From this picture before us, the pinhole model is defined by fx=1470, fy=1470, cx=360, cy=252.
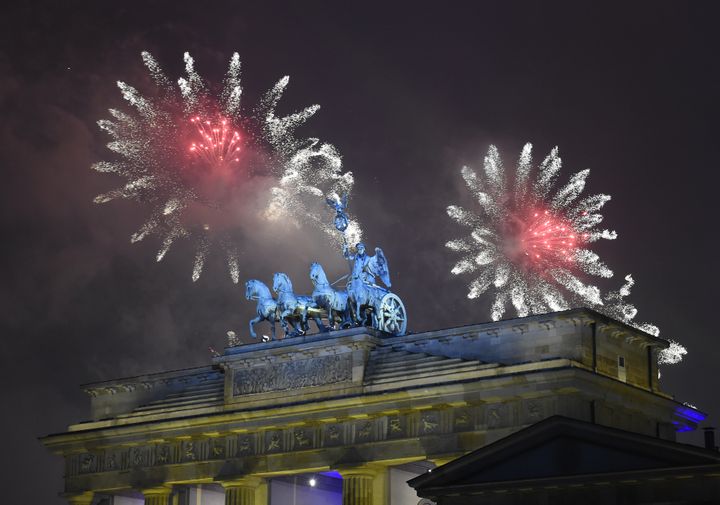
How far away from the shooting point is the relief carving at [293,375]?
6119 centimetres

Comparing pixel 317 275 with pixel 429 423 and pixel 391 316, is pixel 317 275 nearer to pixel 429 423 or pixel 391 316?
pixel 391 316

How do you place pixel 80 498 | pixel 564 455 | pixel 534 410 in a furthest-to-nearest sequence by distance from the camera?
1. pixel 80 498
2. pixel 534 410
3. pixel 564 455

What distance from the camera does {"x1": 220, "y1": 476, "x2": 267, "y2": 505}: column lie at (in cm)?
6288

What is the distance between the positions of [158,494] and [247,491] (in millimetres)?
5309

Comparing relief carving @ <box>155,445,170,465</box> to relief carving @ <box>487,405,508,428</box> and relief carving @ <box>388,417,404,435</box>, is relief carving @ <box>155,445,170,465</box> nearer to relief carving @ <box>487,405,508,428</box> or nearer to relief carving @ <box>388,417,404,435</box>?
relief carving @ <box>388,417,404,435</box>

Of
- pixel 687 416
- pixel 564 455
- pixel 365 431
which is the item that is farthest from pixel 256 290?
pixel 564 455

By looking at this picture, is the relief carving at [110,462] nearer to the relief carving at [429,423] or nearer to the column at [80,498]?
the column at [80,498]

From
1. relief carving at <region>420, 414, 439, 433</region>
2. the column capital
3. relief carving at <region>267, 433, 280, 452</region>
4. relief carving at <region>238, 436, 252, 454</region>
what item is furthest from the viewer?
the column capital

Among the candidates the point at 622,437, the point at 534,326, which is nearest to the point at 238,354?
the point at 534,326

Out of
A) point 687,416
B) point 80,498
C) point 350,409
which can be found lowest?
point 80,498

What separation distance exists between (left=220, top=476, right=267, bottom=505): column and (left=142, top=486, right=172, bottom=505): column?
412 cm

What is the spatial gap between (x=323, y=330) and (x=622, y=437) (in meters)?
25.7

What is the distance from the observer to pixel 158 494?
66125mm

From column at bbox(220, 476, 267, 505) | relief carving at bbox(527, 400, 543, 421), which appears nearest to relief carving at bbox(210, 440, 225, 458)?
column at bbox(220, 476, 267, 505)
